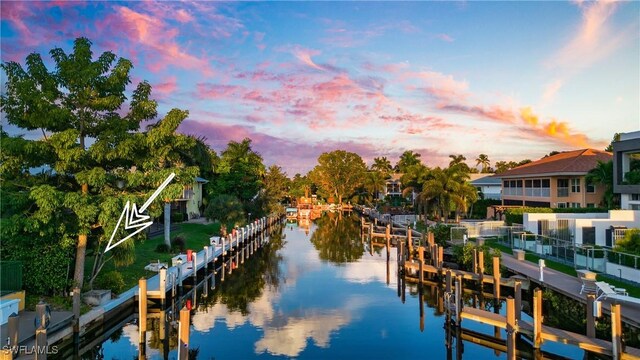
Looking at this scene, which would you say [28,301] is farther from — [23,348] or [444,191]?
[444,191]

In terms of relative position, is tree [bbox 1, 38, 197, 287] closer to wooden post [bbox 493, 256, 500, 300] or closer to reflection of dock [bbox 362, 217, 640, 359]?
reflection of dock [bbox 362, 217, 640, 359]

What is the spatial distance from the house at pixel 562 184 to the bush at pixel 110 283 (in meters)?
40.7

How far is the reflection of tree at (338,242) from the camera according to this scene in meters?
43.4

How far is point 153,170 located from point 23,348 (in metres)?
8.53

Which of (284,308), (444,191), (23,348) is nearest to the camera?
(23,348)

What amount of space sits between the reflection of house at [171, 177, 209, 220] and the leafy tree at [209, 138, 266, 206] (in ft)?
8.11

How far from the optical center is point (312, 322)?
73.5ft

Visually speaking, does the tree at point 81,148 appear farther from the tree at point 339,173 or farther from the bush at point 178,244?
the tree at point 339,173

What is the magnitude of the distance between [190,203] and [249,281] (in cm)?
3759

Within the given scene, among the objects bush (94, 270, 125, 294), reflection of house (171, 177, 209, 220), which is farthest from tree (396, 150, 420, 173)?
bush (94, 270, 125, 294)

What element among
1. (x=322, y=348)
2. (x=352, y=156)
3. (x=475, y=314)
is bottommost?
(x=322, y=348)

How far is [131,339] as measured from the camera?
61.6ft

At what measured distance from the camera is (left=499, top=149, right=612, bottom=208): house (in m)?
46.1

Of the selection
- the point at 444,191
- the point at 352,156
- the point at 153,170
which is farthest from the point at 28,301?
the point at 352,156
